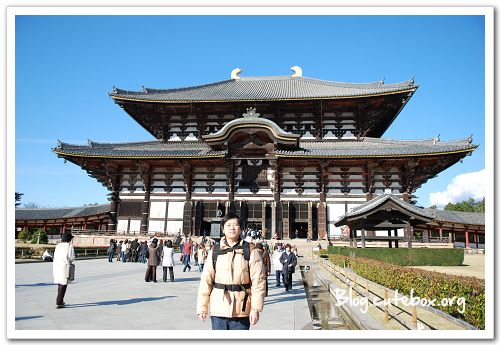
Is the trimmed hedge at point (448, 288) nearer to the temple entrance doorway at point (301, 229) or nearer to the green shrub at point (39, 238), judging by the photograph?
the temple entrance doorway at point (301, 229)

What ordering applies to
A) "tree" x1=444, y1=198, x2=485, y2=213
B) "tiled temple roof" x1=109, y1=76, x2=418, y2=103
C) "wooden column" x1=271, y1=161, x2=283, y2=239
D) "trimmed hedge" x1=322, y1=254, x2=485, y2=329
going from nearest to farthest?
1. "trimmed hedge" x1=322, y1=254, x2=485, y2=329
2. "wooden column" x1=271, y1=161, x2=283, y2=239
3. "tiled temple roof" x1=109, y1=76, x2=418, y2=103
4. "tree" x1=444, y1=198, x2=485, y2=213

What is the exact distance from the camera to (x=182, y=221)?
93.9 feet

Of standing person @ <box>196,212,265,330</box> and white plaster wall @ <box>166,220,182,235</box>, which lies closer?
standing person @ <box>196,212,265,330</box>

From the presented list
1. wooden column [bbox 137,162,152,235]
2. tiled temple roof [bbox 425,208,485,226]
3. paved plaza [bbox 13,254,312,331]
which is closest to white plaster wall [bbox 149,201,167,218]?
wooden column [bbox 137,162,152,235]

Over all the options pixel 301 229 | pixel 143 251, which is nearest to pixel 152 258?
pixel 143 251

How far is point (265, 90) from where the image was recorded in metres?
35.5

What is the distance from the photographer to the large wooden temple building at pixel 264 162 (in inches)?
1064

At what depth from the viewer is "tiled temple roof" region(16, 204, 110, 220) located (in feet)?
121

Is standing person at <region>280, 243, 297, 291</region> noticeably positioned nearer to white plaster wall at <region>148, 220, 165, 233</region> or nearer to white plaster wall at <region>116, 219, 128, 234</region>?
white plaster wall at <region>148, 220, 165, 233</region>

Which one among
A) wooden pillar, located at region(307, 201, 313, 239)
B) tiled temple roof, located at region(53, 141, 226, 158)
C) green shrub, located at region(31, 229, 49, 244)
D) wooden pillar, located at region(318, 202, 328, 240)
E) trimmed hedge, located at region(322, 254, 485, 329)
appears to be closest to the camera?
trimmed hedge, located at region(322, 254, 485, 329)

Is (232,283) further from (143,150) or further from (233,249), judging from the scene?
(143,150)

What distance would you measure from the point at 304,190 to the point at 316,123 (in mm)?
6620
